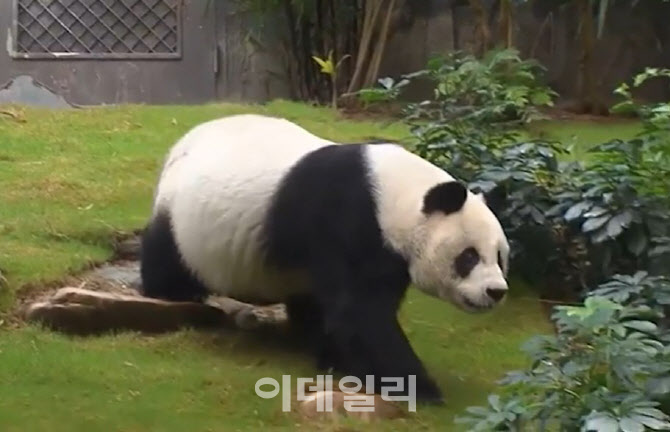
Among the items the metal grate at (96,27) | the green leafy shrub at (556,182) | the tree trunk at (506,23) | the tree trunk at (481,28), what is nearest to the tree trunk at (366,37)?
the tree trunk at (481,28)

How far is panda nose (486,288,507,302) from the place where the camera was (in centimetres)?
389

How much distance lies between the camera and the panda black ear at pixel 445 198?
3.91 meters

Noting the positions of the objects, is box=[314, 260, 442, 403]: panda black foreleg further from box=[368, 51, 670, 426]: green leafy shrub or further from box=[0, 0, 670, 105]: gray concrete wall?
box=[0, 0, 670, 105]: gray concrete wall

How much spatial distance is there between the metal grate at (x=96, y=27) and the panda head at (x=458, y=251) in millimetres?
6839

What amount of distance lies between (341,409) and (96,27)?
7445mm

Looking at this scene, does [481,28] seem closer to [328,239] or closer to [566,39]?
[566,39]

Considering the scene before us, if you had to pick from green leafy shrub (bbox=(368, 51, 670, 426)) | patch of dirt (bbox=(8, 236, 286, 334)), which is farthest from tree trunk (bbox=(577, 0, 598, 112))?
patch of dirt (bbox=(8, 236, 286, 334))

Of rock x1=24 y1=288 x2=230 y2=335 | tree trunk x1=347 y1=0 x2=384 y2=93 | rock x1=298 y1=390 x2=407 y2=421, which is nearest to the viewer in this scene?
rock x1=298 y1=390 x2=407 y2=421

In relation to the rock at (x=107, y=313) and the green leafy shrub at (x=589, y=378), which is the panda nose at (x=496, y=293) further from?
the rock at (x=107, y=313)

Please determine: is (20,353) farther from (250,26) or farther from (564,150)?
(250,26)

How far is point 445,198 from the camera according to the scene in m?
3.92

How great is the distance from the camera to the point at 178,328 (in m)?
4.64

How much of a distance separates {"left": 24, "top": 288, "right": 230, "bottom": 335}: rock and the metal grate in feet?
19.9

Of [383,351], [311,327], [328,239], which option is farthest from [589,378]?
[311,327]
